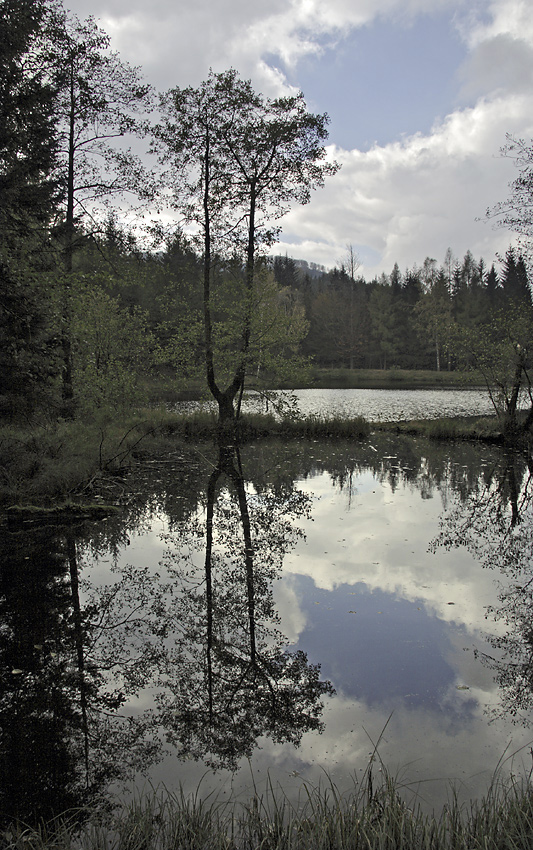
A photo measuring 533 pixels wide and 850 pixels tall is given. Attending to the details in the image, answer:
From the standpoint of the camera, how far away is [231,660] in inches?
181

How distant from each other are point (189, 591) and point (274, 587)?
1.03 m

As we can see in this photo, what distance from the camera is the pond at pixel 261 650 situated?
3.37m

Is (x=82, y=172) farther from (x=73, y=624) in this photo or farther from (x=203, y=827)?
(x=203, y=827)

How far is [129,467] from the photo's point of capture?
1216 centimetres

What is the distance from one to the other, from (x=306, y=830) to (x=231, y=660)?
2.10 m

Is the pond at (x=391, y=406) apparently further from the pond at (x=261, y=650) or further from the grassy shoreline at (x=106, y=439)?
the pond at (x=261, y=650)

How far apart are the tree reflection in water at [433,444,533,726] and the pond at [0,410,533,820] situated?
30 mm

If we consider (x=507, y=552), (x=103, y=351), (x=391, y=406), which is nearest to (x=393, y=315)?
(x=391, y=406)

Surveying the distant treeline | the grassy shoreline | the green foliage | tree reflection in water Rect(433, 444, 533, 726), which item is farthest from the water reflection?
the distant treeline

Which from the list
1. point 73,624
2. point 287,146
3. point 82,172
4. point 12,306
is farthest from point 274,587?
point 287,146

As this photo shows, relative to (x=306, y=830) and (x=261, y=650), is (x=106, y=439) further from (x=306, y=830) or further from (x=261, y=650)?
(x=306, y=830)

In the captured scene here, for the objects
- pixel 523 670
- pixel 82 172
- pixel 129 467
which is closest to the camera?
pixel 523 670

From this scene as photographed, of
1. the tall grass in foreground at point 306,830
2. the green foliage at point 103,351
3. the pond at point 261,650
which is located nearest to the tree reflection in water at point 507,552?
the pond at point 261,650

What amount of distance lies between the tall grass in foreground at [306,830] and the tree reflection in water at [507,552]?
156 centimetres
